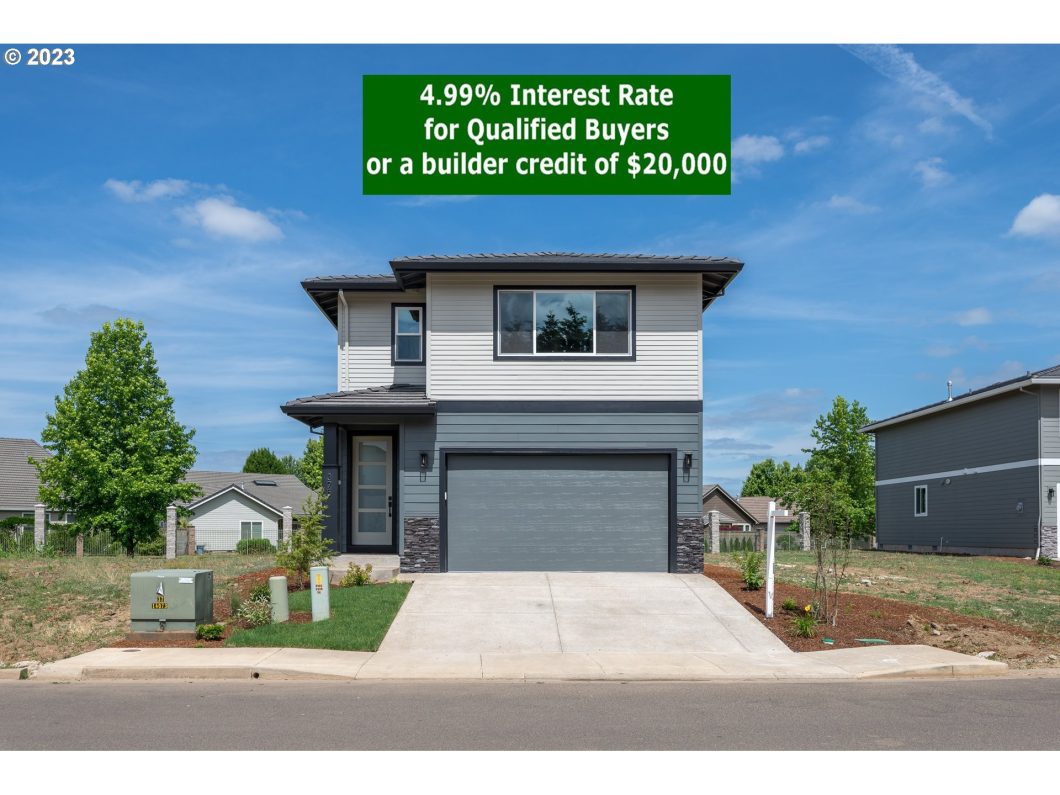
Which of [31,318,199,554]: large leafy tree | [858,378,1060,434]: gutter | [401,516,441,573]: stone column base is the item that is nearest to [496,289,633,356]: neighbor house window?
[401,516,441,573]: stone column base

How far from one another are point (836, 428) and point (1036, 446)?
2585 cm

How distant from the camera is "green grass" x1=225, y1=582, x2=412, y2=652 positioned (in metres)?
13.5

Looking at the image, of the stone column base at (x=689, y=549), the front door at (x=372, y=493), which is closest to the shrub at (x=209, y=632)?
the front door at (x=372, y=493)

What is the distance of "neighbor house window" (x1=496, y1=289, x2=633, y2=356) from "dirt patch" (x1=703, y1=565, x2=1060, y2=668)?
586 cm

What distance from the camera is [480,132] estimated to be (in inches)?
516

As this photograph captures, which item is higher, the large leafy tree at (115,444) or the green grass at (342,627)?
the large leafy tree at (115,444)

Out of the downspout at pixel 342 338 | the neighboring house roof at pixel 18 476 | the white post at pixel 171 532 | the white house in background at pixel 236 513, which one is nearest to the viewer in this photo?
the downspout at pixel 342 338

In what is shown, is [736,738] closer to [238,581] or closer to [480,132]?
[480,132]

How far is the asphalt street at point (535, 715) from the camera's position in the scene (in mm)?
8141

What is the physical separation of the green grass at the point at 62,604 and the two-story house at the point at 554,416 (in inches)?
177

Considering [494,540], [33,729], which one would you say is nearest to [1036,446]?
[494,540]

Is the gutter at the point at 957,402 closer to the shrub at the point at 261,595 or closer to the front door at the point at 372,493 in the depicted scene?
the front door at the point at 372,493

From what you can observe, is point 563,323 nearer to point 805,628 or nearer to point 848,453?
point 805,628

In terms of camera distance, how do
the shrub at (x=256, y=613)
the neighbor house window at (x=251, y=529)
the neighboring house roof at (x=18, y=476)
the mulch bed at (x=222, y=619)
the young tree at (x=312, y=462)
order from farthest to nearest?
the young tree at (x=312, y=462), the neighbor house window at (x=251, y=529), the neighboring house roof at (x=18, y=476), the shrub at (x=256, y=613), the mulch bed at (x=222, y=619)
